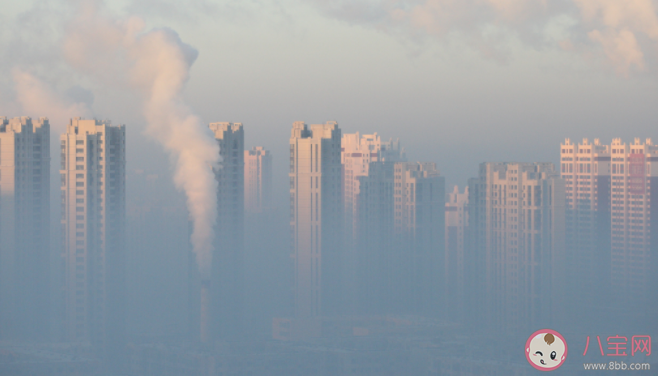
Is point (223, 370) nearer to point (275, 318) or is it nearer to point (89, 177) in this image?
point (275, 318)

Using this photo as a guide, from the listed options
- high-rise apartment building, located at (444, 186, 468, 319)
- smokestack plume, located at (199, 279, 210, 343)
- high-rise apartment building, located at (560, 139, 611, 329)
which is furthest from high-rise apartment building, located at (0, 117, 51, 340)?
high-rise apartment building, located at (560, 139, 611, 329)

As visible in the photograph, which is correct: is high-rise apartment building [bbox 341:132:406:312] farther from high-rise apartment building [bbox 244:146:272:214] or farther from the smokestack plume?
the smokestack plume

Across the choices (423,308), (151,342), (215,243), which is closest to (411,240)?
(423,308)

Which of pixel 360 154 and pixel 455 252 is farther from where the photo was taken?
pixel 360 154

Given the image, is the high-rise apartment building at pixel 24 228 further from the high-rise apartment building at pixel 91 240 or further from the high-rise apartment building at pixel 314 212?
the high-rise apartment building at pixel 314 212

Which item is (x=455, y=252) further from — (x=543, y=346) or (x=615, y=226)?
(x=543, y=346)

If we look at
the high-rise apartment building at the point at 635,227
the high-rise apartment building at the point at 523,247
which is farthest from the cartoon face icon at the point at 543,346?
the high-rise apartment building at the point at 635,227

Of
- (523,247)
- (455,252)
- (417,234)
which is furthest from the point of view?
(455,252)

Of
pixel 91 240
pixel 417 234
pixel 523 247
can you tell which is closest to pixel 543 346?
pixel 91 240
